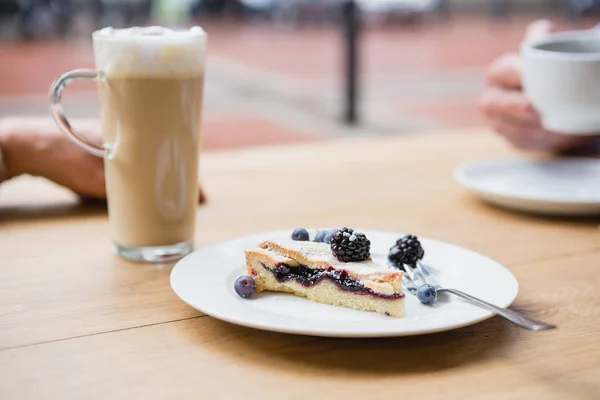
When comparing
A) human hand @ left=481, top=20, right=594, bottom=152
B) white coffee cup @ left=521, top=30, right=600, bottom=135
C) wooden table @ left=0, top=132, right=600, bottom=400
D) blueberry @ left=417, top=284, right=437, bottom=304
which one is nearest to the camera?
wooden table @ left=0, top=132, right=600, bottom=400

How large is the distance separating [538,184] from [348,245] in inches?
18.8

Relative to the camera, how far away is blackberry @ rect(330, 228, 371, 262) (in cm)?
70

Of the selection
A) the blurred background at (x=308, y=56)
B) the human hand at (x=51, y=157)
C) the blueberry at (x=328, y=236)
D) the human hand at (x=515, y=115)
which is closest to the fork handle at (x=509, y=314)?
the blueberry at (x=328, y=236)

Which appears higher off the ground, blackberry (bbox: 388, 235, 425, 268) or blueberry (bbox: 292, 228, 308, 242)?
blueberry (bbox: 292, 228, 308, 242)

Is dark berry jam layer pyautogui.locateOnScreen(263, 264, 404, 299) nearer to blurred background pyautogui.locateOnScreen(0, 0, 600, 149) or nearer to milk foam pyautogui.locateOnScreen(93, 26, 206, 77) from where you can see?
milk foam pyautogui.locateOnScreen(93, 26, 206, 77)

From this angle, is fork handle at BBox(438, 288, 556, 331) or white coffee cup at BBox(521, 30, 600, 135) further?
white coffee cup at BBox(521, 30, 600, 135)

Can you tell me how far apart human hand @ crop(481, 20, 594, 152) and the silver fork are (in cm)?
58

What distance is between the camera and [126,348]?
2.02 ft

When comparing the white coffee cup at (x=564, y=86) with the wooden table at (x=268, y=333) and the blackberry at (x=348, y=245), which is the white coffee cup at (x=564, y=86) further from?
the blackberry at (x=348, y=245)

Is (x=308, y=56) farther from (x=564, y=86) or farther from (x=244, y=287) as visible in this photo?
(x=244, y=287)

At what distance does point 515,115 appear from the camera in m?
1.26

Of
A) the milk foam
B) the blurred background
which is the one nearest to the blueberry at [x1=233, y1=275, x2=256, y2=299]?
the milk foam

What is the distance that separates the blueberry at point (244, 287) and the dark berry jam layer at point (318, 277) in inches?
1.0

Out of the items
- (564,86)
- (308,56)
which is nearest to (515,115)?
(564,86)
